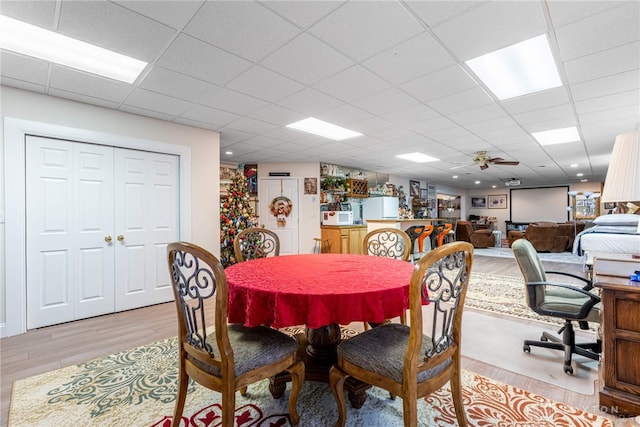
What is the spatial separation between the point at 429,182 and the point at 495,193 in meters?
5.14

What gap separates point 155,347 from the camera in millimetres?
2576

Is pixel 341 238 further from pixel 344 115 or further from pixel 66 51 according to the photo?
pixel 66 51

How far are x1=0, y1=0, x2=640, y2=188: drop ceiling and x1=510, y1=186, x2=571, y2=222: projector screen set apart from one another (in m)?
9.79

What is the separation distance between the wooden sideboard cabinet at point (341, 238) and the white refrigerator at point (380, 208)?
3.35 feet

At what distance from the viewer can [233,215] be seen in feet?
18.4

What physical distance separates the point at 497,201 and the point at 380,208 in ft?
31.1

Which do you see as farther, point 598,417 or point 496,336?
point 496,336

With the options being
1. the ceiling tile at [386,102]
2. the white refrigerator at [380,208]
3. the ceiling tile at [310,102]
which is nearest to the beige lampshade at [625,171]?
the ceiling tile at [386,102]

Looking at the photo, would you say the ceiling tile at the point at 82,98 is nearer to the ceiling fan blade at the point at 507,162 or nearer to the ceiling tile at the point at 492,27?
the ceiling tile at the point at 492,27

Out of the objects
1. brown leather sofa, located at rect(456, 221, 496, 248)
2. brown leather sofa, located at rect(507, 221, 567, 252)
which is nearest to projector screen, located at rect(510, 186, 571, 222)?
brown leather sofa, located at rect(507, 221, 567, 252)

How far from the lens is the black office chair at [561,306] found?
2.11 m

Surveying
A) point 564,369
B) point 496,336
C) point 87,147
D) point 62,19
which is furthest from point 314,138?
point 564,369

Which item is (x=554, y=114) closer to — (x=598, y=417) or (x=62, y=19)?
(x=598, y=417)

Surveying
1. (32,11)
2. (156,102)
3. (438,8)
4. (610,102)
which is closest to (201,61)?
(32,11)
